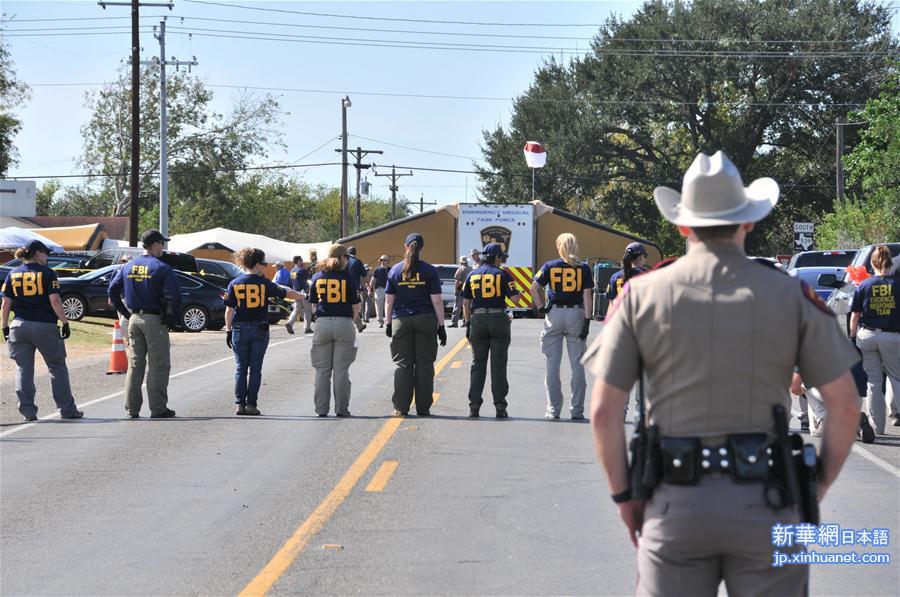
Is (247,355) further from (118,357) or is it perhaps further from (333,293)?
(118,357)

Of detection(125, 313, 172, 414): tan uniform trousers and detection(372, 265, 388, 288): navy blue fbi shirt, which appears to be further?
detection(372, 265, 388, 288): navy blue fbi shirt

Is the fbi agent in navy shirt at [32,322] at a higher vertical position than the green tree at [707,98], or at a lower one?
lower

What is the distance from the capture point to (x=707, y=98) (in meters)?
59.7

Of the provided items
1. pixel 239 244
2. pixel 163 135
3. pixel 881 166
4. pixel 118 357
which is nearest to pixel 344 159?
pixel 239 244

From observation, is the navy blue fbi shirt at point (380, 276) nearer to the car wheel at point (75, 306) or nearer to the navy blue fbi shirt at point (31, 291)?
the car wheel at point (75, 306)

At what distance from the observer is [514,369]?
64.3 ft

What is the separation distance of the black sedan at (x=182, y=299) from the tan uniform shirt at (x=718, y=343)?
26.7 metres

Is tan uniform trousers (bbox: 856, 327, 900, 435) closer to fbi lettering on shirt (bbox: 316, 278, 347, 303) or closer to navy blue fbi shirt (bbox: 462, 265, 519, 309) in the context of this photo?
navy blue fbi shirt (bbox: 462, 265, 519, 309)

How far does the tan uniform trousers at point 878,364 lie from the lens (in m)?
12.0

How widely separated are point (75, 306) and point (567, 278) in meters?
20.1

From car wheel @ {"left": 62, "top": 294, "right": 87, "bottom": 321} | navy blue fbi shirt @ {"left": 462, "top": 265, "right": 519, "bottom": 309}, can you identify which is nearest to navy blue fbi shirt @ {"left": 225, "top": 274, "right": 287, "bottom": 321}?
navy blue fbi shirt @ {"left": 462, "top": 265, "right": 519, "bottom": 309}

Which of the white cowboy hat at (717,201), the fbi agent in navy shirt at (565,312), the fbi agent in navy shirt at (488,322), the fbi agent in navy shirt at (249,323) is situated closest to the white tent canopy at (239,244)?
the fbi agent in navy shirt at (249,323)

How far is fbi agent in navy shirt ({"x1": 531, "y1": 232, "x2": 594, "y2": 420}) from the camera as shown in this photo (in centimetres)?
1331

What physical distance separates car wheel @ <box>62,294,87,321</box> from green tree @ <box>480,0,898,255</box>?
109 feet
